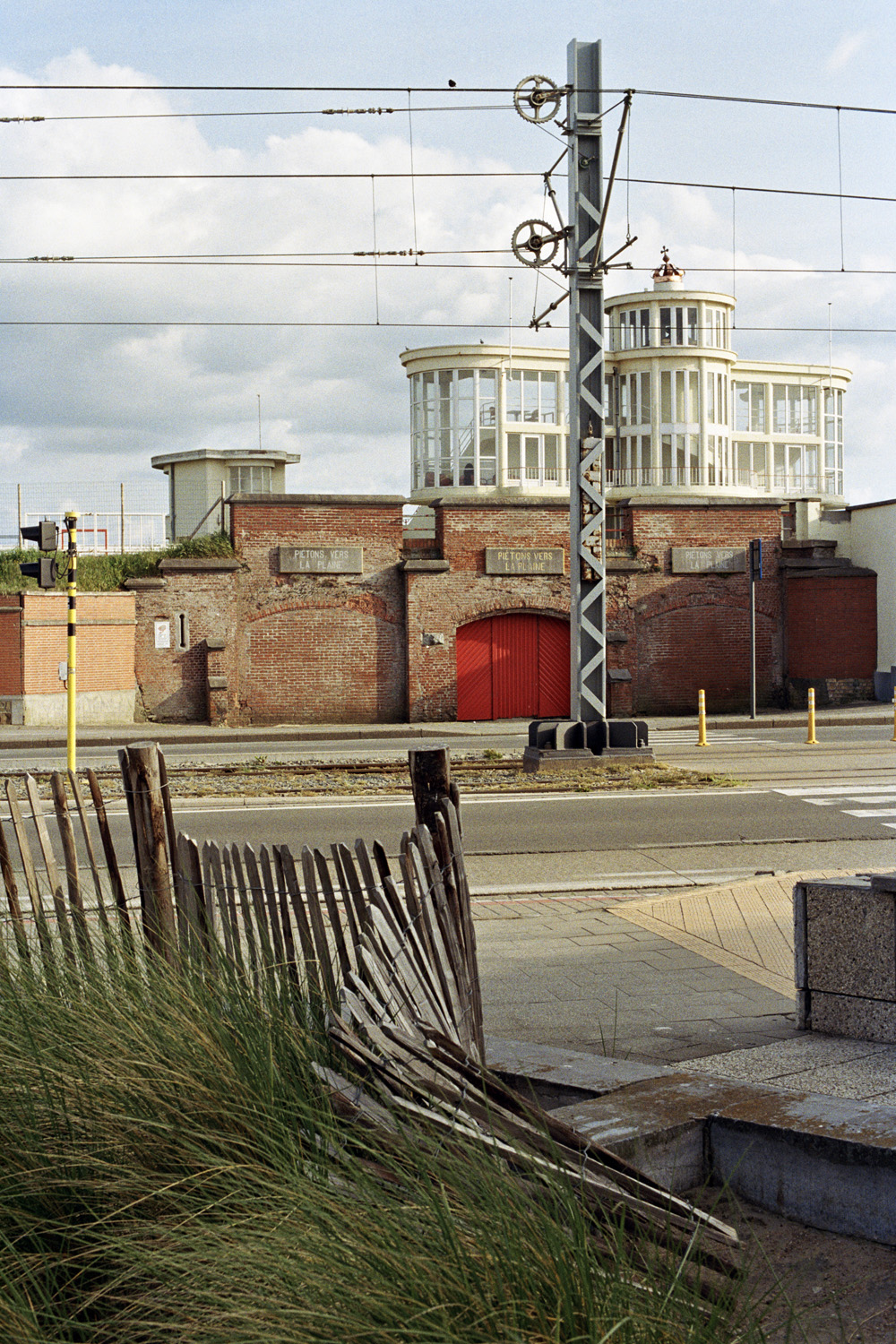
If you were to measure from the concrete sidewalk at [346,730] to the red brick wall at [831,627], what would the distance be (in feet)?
6.61

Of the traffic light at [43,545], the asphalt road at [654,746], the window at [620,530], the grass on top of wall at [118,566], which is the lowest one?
the asphalt road at [654,746]

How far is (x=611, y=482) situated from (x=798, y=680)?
3143cm

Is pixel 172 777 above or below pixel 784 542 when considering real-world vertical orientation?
below

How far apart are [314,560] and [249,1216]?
86.4ft

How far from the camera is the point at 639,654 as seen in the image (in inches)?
1169

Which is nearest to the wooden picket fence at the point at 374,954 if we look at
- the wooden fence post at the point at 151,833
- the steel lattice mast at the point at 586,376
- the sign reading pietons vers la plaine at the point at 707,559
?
Answer: the wooden fence post at the point at 151,833

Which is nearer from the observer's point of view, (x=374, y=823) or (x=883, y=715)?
(x=374, y=823)

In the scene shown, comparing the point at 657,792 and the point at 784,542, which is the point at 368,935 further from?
the point at 784,542

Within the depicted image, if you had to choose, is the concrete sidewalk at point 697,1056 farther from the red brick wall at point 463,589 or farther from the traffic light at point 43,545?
the red brick wall at point 463,589

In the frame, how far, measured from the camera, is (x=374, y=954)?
12.0 feet

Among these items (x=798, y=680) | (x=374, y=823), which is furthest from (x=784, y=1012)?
(x=798, y=680)

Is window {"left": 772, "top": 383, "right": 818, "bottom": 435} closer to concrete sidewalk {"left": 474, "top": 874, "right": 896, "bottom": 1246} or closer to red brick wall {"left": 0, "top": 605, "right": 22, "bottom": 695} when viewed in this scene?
red brick wall {"left": 0, "top": 605, "right": 22, "bottom": 695}

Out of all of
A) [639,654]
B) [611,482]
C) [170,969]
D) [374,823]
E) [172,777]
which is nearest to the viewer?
[170,969]

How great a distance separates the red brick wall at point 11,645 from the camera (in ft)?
87.0
